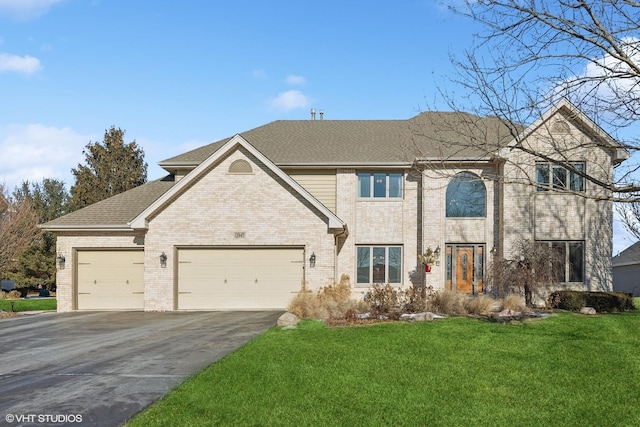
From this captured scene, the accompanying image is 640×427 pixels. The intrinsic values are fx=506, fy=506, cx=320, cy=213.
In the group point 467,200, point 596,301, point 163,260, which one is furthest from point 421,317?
point 163,260

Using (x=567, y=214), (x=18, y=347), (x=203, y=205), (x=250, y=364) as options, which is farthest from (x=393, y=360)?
(x=567, y=214)

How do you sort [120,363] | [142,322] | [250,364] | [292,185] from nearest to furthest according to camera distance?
[250,364], [120,363], [142,322], [292,185]

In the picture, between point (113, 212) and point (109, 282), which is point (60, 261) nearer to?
point (109, 282)

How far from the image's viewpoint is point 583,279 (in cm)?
1992

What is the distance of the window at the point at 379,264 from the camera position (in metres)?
21.4

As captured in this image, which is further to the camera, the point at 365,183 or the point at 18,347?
the point at 365,183

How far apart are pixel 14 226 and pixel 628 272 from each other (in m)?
44.1

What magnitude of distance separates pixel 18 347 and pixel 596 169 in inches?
783

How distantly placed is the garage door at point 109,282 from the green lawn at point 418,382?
34.7ft

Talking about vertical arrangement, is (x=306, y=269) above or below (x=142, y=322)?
above

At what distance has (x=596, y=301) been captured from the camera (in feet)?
54.5

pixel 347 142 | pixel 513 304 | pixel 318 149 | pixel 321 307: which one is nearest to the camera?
pixel 321 307

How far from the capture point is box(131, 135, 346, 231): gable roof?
1895 centimetres

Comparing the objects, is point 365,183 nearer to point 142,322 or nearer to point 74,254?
point 142,322
